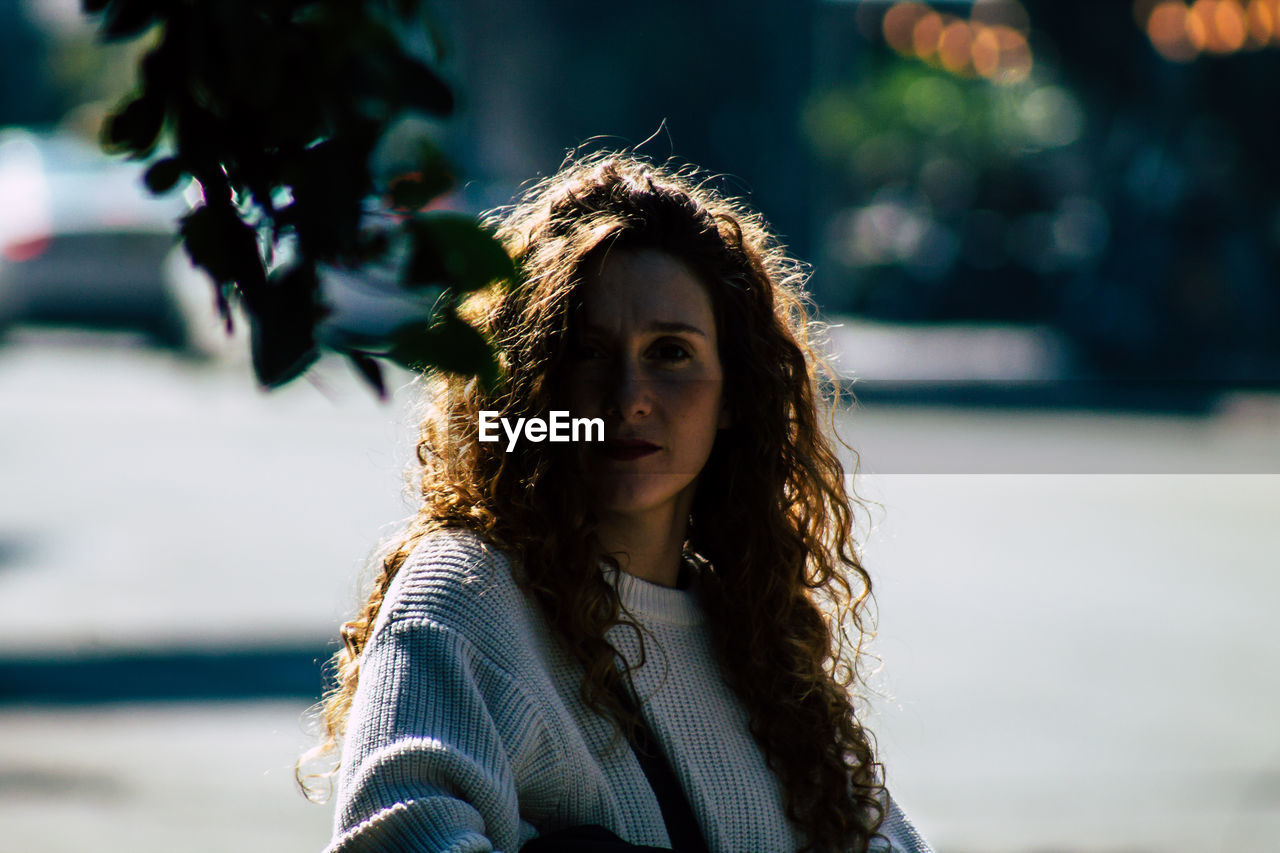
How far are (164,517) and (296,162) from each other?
25.7ft

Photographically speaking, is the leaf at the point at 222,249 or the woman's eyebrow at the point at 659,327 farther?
the woman's eyebrow at the point at 659,327

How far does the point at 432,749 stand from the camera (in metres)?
1.66

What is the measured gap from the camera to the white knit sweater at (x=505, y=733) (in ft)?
5.44

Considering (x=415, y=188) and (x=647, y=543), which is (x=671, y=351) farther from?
(x=415, y=188)

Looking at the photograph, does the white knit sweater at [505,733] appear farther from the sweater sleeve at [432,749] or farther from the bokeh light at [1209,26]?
the bokeh light at [1209,26]

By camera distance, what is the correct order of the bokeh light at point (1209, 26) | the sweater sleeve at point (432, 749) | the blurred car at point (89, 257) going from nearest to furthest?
the sweater sleeve at point (432, 749), the blurred car at point (89, 257), the bokeh light at point (1209, 26)

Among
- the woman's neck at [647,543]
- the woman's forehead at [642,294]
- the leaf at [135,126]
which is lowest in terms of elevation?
the leaf at [135,126]

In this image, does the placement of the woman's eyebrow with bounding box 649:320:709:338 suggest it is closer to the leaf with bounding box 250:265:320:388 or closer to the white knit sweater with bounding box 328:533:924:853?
the white knit sweater with bounding box 328:533:924:853

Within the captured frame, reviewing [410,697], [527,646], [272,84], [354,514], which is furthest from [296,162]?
[354,514]

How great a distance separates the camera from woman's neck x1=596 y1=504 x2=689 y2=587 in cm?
215

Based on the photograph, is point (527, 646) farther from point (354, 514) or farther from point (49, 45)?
point (49, 45)

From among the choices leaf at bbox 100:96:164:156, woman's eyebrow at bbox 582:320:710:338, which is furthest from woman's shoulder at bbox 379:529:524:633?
leaf at bbox 100:96:164:156

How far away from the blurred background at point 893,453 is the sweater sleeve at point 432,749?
1.23 ft

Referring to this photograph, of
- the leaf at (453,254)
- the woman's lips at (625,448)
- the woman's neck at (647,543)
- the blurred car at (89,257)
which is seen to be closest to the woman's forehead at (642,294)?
the woman's lips at (625,448)
